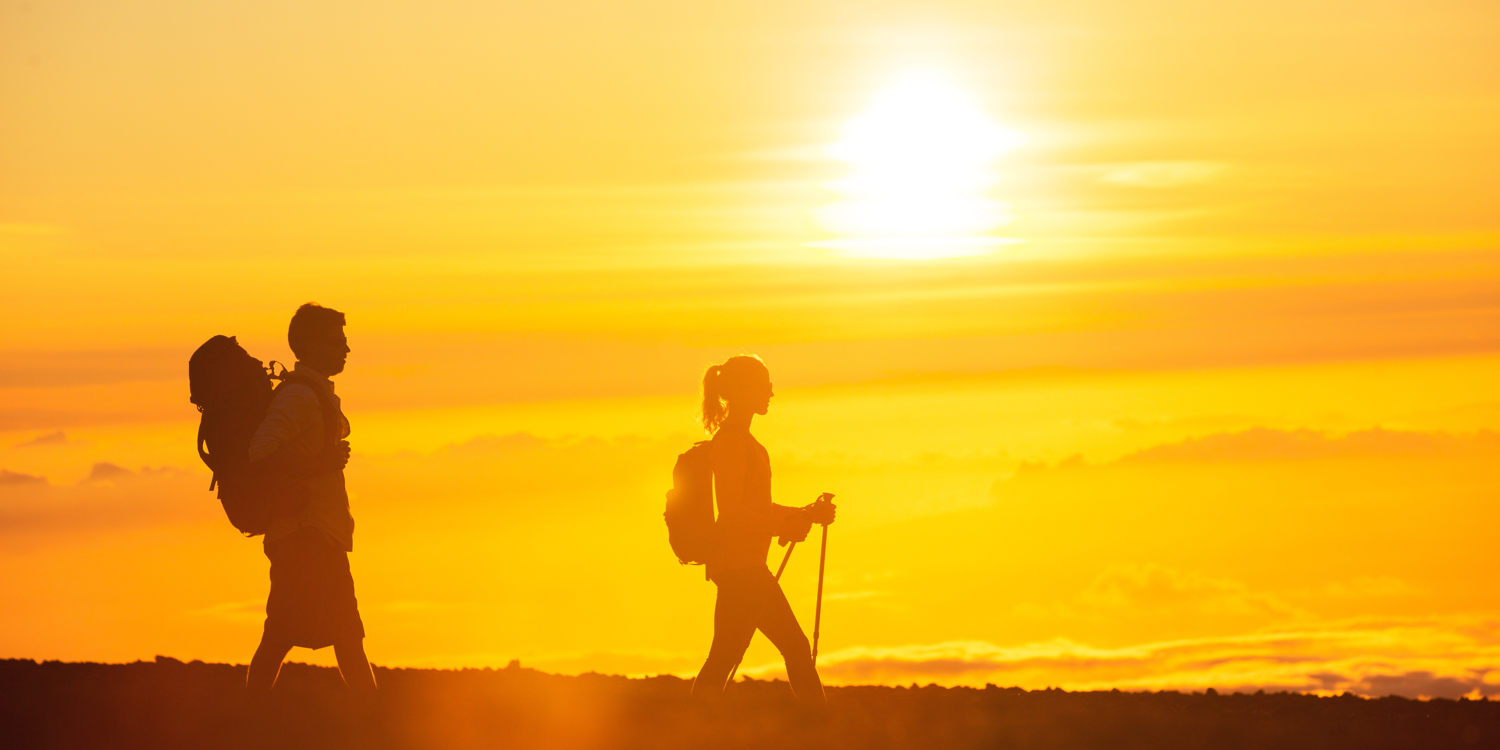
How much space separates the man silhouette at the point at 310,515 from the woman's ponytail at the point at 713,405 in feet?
6.19

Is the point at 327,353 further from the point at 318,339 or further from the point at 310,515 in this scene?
the point at 310,515

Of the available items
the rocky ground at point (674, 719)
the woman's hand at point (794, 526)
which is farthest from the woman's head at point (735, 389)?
the rocky ground at point (674, 719)

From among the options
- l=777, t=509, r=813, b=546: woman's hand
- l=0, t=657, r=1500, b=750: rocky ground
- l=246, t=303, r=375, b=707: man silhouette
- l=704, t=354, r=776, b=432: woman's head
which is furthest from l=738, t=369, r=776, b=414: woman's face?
l=246, t=303, r=375, b=707: man silhouette

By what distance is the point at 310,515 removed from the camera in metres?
7.05

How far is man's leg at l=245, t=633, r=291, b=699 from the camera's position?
276 inches

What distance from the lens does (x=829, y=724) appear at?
745 centimetres

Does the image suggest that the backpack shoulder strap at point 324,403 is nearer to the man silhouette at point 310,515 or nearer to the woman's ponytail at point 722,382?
the man silhouette at point 310,515

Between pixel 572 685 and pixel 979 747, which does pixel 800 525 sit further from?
pixel 572 685

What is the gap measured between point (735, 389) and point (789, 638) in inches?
54.5

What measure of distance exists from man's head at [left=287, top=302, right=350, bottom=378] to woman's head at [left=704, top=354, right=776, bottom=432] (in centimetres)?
193

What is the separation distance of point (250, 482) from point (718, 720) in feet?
8.79

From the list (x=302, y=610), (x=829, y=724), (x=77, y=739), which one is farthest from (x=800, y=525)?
(x=77, y=739)

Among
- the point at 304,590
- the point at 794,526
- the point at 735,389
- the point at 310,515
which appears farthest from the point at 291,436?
the point at 794,526

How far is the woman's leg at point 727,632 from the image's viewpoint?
7.50 meters
